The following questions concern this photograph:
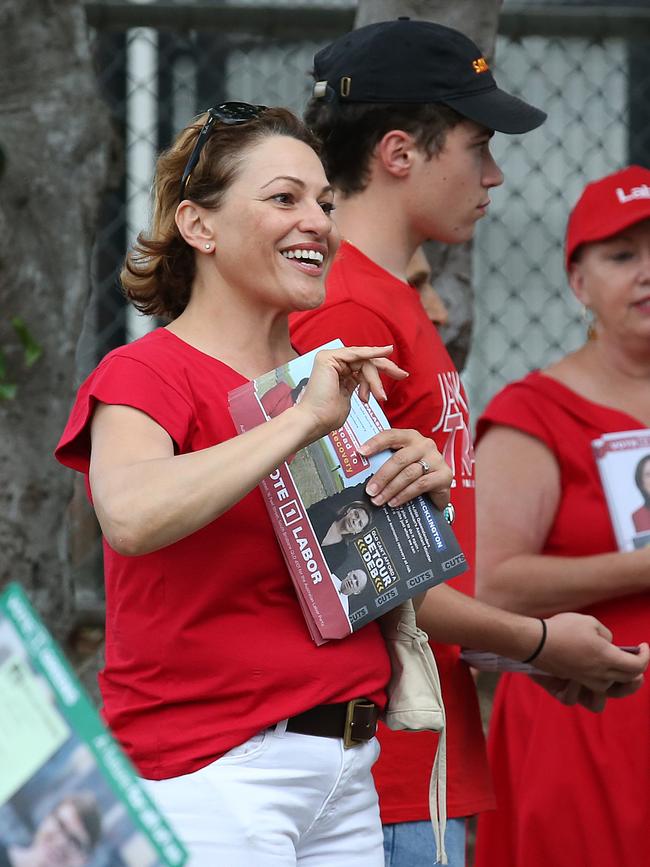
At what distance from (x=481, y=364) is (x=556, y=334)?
0.90 ft

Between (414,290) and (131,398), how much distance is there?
85 centimetres

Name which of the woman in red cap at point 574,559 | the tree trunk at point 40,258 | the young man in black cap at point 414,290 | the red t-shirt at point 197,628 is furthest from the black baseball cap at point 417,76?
the tree trunk at point 40,258

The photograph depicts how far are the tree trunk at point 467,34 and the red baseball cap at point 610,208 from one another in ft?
1.14

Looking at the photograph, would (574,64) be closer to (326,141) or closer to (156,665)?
(326,141)

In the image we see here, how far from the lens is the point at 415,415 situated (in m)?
2.37

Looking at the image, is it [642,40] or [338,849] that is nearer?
[338,849]

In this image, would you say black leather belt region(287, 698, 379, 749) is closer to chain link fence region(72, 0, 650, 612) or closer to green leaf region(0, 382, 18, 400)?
green leaf region(0, 382, 18, 400)

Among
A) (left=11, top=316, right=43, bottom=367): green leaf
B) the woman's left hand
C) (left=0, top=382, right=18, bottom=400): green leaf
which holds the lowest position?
the woman's left hand

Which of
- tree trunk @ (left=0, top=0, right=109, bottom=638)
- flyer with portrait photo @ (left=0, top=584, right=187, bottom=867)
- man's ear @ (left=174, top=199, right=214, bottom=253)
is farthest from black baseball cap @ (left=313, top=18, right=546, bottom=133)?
flyer with portrait photo @ (left=0, top=584, right=187, bottom=867)

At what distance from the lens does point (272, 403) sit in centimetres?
191

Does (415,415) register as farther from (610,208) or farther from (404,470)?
(610,208)

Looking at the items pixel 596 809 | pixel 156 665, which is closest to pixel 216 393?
pixel 156 665

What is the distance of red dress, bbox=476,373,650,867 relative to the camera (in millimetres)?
2965

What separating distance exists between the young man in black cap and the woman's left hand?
0.32 metres
